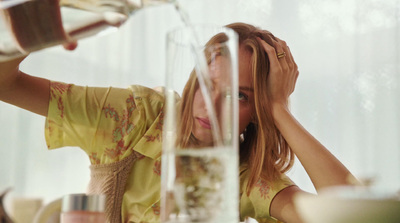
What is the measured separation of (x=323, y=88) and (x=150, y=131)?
1.08 meters

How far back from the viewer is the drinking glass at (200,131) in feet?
1.46

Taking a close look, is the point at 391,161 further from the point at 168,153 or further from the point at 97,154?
the point at 168,153

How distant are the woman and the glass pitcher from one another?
0.46 m

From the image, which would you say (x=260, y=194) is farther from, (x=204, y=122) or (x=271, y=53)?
(x=204, y=122)

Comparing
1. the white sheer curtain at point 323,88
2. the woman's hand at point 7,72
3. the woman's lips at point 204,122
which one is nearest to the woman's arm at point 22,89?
the woman's hand at point 7,72

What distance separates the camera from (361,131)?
78.5 inches

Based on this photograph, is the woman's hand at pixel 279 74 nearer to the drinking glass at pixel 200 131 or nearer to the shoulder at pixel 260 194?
the shoulder at pixel 260 194

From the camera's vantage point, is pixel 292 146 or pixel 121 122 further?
pixel 121 122

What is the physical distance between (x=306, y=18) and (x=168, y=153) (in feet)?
5.57

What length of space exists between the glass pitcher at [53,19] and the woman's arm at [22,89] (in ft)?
1.31

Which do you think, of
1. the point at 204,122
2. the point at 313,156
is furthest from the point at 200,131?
the point at 313,156

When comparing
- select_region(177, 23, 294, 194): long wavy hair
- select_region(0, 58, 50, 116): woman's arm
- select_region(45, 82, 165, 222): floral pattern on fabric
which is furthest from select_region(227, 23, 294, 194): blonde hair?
select_region(0, 58, 50, 116): woman's arm

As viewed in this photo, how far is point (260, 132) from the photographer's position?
3.47 ft

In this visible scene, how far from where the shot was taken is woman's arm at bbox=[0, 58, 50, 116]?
0.93 m
